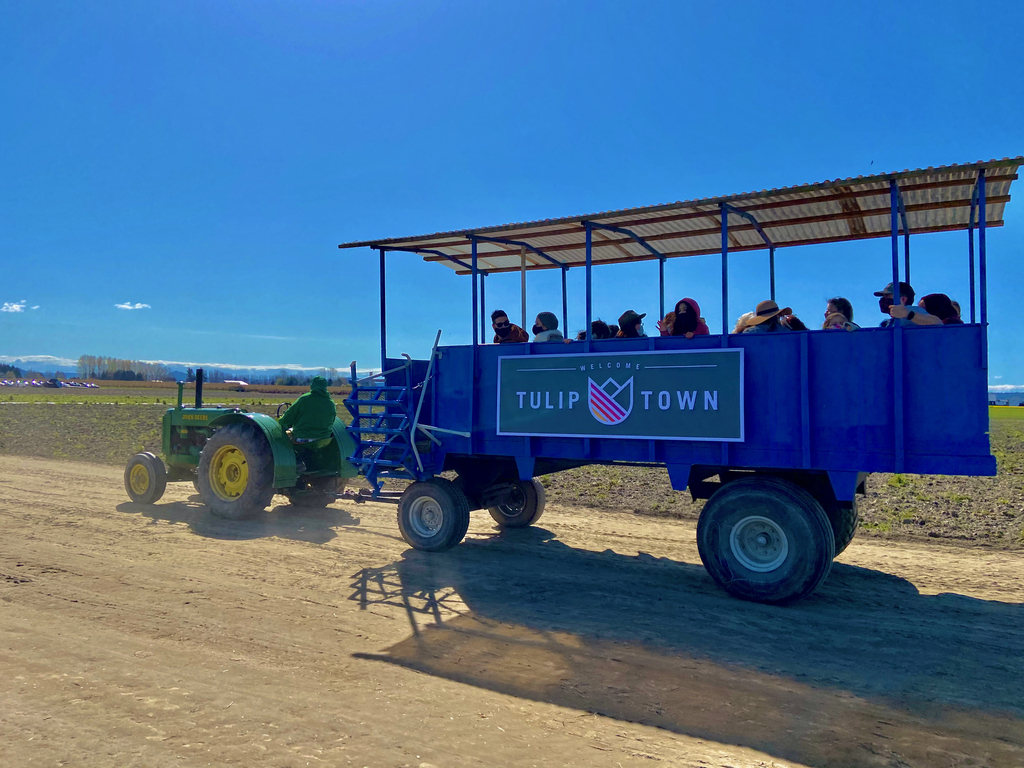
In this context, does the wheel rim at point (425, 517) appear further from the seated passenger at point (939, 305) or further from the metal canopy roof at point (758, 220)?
the seated passenger at point (939, 305)

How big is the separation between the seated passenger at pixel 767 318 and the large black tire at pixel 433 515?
3554 mm

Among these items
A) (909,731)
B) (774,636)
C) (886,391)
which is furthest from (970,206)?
(909,731)

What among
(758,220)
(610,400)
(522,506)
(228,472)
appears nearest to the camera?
(610,400)

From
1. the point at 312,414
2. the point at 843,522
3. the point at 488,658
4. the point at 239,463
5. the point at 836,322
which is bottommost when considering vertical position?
the point at 488,658

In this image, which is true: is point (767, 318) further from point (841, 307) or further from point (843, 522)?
point (843, 522)

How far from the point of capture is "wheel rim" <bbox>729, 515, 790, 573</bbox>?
6141 millimetres

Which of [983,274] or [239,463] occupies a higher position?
[983,274]

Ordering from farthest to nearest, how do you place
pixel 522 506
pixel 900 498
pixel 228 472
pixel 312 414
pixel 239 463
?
pixel 900 498, pixel 228 472, pixel 239 463, pixel 312 414, pixel 522 506

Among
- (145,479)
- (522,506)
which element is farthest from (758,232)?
(145,479)

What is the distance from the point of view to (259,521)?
31.6ft

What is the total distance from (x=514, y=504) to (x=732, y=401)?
398 cm

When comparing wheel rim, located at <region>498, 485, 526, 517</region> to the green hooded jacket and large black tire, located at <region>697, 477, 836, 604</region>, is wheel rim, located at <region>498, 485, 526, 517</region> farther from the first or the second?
large black tire, located at <region>697, 477, 836, 604</region>

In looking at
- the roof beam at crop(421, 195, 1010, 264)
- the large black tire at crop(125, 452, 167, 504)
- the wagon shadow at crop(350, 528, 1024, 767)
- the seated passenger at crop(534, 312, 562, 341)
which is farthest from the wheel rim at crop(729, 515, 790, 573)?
the large black tire at crop(125, 452, 167, 504)

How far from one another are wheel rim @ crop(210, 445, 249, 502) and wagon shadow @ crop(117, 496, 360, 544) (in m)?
0.37
